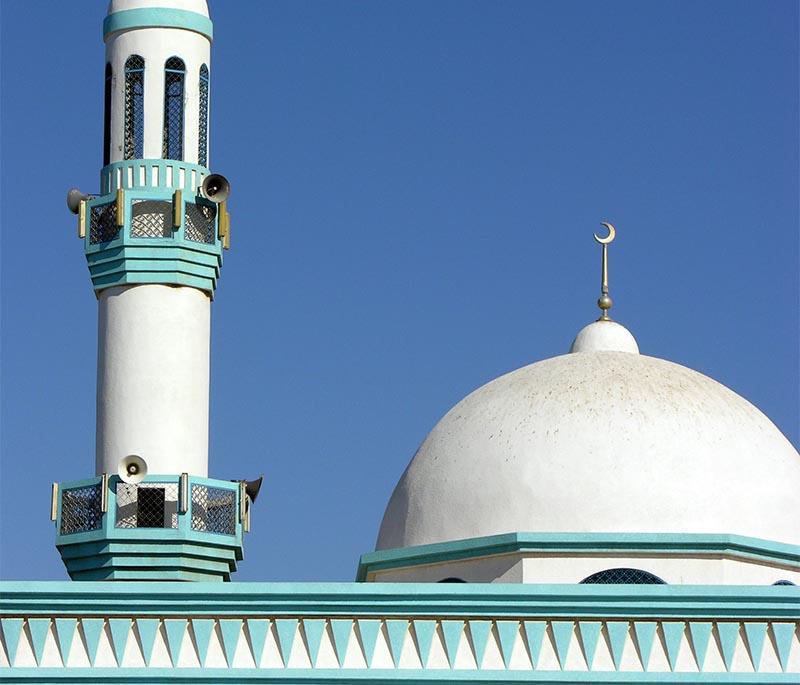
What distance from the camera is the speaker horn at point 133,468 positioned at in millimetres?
15562

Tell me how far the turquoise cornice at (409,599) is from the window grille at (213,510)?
1.85 m

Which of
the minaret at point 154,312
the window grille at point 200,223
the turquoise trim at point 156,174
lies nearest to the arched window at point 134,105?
the minaret at point 154,312

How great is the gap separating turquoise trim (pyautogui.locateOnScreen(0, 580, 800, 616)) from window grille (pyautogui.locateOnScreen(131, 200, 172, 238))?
362 cm

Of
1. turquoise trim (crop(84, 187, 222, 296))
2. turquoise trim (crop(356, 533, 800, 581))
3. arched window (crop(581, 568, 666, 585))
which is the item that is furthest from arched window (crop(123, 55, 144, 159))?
arched window (crop(581, 568, 666, 585))

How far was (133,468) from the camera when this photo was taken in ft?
51.2

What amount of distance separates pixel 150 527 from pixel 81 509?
579mm

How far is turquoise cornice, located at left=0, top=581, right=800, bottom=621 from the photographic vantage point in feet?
44.9

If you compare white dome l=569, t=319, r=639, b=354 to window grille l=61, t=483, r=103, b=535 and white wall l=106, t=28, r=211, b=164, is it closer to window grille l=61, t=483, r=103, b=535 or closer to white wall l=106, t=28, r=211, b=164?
white wall l=106, t=28, r=211, b=164

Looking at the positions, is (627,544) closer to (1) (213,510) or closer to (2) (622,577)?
(2) (622,577)

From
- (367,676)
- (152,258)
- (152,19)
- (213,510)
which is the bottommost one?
(367,676)

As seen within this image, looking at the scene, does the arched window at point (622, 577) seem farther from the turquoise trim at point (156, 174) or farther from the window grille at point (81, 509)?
the turquoise trim at point (156, 174)

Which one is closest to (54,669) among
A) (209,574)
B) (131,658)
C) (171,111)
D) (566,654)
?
(131,658)

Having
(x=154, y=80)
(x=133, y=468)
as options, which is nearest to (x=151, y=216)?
(x=154, y=80)

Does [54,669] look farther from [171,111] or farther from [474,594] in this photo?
[171,111]
